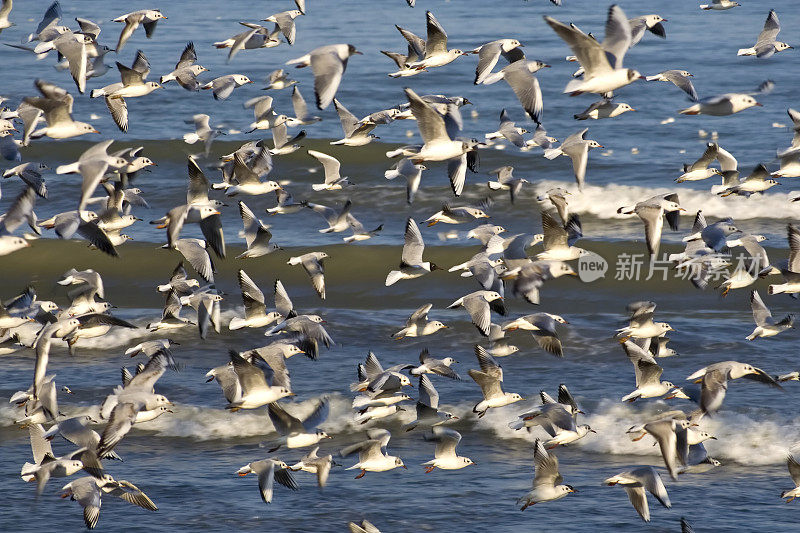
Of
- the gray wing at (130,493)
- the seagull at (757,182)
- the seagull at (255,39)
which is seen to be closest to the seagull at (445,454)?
the gray wing at (130,493)

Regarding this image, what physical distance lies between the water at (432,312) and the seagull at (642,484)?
49cm

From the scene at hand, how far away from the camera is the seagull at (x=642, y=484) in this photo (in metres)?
10.2

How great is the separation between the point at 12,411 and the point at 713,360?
9.56 meters

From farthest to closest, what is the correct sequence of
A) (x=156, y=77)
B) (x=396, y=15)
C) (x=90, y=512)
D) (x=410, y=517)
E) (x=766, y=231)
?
(x=396, y=15) → (x=156, y=77) → (x=766, y=231) → (x=410, y=517) → (x=90, y=512)

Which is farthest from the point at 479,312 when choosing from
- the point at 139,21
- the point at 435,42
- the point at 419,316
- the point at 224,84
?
the point at 139,21

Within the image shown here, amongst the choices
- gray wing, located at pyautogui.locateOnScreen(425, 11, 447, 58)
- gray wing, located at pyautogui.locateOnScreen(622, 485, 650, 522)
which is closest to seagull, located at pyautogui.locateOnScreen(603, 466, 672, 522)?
gray wing, located at pyautogui.locateOnScreen(622, 485, 650, 522)

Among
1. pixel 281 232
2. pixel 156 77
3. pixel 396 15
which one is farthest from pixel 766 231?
pixel 396 15

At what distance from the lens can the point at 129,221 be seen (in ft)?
52.4

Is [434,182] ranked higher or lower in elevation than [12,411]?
lower

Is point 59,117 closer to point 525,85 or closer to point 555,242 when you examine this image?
point 525,85

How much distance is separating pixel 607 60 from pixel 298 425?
5145 millimetres

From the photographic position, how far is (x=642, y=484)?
406 inches

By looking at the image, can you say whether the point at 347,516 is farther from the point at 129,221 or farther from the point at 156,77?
the point at 156,77

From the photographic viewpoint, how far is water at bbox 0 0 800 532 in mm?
11477
